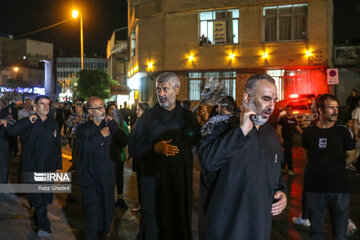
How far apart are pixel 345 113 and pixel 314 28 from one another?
7390 millimetres

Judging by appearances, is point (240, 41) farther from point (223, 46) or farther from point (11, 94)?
point (11, 94)

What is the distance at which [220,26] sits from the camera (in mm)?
24328

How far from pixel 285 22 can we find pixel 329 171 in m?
20.9

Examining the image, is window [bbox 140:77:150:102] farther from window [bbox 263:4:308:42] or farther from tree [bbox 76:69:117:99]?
tree [bbox 76:69:117:99]

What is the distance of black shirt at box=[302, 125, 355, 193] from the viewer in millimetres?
4387

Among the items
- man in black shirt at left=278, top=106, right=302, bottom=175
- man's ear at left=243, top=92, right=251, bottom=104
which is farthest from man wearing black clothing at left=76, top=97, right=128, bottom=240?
man in black shirt at left=278, top=106, right=302, bottom=175

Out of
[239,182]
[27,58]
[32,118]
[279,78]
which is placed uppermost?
[27,58]

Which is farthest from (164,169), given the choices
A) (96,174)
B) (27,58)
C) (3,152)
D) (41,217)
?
(27,58)

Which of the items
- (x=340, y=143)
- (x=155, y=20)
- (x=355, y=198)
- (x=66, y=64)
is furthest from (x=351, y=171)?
(x=66, y=64)

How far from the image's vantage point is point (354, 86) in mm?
23953

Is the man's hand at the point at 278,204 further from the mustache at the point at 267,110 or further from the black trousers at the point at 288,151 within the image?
the black trousers at the point at 288,151

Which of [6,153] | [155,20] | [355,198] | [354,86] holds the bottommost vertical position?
[355,198]

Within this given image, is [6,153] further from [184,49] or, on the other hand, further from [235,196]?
[184,49]

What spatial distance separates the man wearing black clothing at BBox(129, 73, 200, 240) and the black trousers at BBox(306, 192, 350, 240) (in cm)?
151
